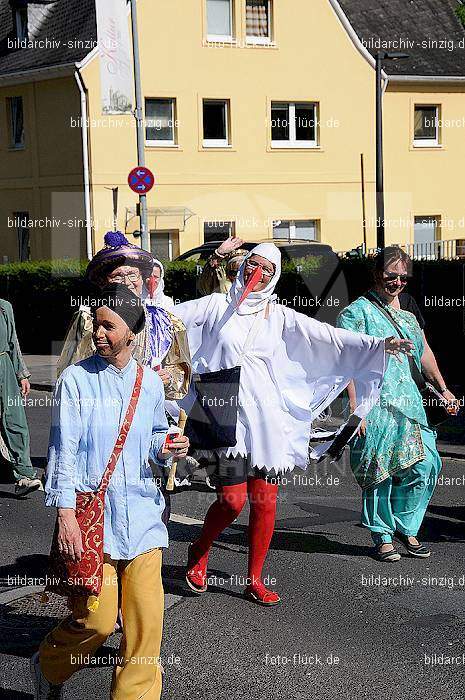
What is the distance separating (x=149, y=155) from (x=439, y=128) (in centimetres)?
989

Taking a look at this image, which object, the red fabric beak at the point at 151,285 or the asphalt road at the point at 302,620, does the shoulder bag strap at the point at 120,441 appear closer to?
the asphalt road at the point at 302,620

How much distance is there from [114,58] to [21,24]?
9.87m

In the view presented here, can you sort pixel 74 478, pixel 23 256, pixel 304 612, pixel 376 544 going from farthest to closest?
pixel 23 256, pixel 376 544, pixel 304 612, pixel 74 478

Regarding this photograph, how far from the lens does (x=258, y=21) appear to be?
108ft

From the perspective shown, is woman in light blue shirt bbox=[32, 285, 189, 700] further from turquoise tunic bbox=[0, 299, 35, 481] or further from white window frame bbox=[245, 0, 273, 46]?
white window frame bbox=[245, 0, 273, 46]

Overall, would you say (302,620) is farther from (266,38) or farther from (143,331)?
(266,38)

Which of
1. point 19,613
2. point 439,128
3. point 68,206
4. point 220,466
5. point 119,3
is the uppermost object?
point 119,3

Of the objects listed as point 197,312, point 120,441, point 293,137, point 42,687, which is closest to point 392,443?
point 197,312

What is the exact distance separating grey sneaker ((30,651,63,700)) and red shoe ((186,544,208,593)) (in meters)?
1.99

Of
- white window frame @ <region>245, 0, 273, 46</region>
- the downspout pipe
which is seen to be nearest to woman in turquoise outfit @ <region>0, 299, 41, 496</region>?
the downspout pipe

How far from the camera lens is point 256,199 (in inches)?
1328

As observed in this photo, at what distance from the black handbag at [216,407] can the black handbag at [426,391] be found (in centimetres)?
106

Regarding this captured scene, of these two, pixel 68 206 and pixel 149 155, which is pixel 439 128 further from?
pixel 68 206

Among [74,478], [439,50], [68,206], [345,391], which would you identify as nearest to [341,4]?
[439,50]
